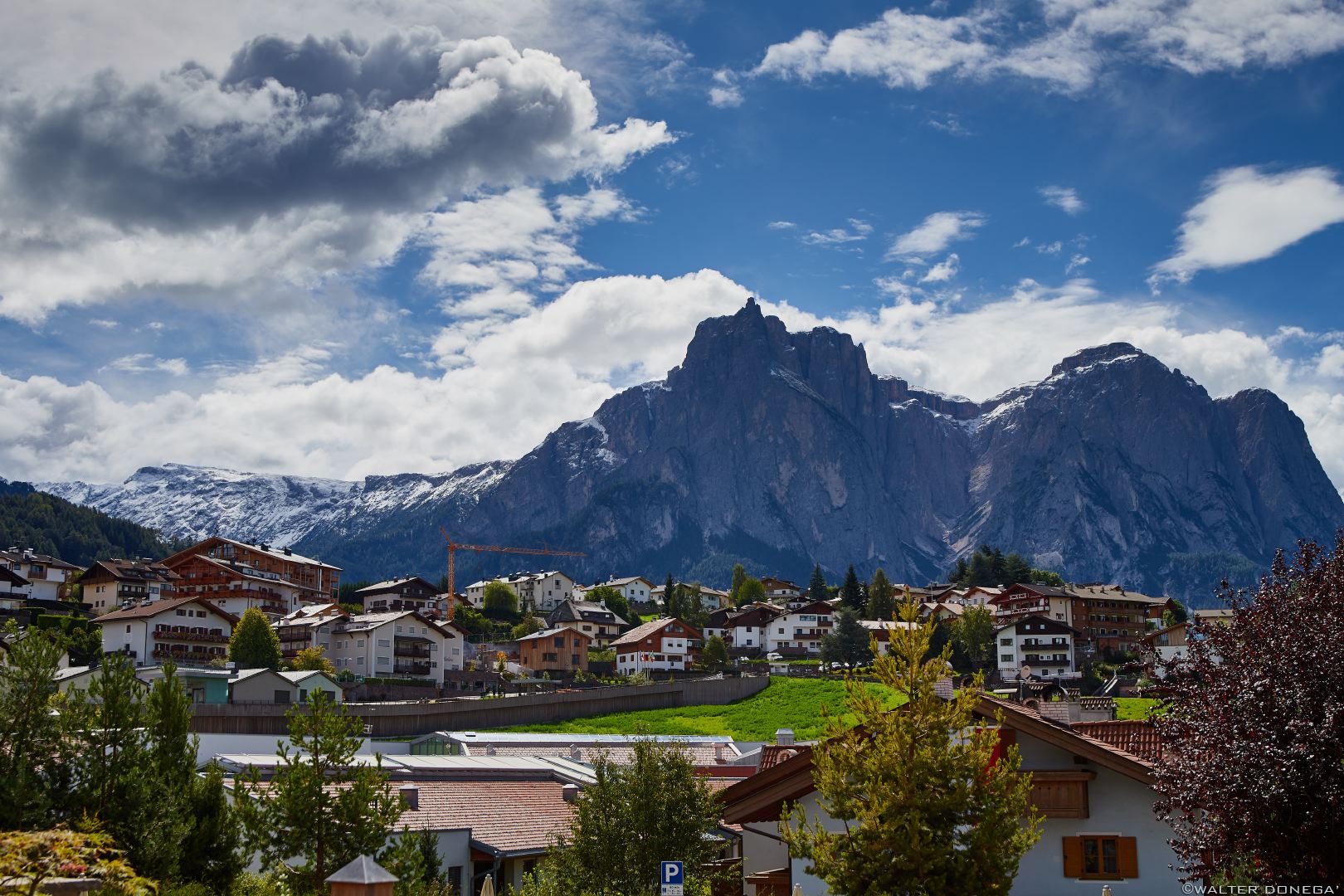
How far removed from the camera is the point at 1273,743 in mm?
17953

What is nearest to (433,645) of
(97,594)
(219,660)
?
(219,660)

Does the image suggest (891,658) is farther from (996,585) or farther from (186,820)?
(996,585)

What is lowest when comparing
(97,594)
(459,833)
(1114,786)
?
(459,833)

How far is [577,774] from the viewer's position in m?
47.2

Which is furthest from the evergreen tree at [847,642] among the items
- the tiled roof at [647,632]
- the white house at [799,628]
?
the white house at [799,628]

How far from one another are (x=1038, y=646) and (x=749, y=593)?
65.0 m

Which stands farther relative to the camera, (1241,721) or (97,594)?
(97,594)

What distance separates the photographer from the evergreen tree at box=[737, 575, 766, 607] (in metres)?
186

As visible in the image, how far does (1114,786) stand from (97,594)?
130 meters

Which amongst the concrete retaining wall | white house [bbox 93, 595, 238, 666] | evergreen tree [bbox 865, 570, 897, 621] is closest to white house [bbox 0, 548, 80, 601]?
white house [bbox 93, 595, 238, 666]

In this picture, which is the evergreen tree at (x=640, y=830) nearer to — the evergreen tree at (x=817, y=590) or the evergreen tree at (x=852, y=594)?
the evergreen tree at (x=852, y=594)

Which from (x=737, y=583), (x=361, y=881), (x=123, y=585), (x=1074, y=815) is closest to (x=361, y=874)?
(x=361, y=881)

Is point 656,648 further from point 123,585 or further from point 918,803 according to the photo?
point 918,803

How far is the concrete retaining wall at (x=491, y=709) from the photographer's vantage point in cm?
6538
